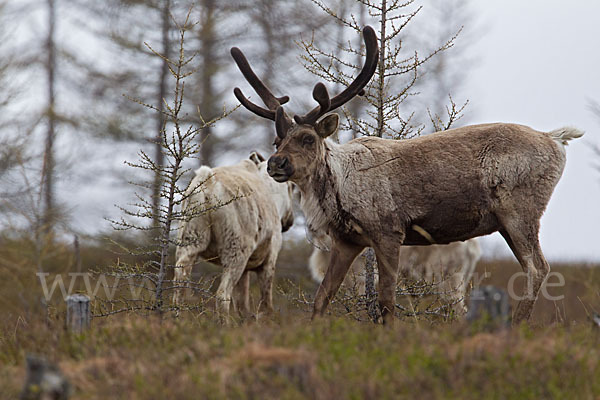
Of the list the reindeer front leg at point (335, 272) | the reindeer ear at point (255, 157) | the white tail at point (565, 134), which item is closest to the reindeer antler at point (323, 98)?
the reindeer front leg at point (335, 272)

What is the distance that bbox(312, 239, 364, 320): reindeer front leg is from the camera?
651 cm

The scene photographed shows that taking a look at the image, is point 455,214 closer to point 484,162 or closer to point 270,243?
point 484,162

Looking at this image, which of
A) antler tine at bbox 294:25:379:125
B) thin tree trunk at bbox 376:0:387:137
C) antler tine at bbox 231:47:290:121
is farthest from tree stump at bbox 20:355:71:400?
thin tree trunk at bbox 376:0:387:137

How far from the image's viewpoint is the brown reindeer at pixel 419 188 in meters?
6.25

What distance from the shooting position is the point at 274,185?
1060 cm

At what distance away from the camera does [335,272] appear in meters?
6.58

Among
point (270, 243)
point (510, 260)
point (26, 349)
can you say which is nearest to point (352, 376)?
point (26, 349)

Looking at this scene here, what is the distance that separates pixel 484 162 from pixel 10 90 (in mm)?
11566

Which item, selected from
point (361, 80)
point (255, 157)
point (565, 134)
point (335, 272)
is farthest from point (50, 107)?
point (565, 134)

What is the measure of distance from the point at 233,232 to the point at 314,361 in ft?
15.0

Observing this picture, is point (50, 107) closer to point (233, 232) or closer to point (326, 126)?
point (233, 232)

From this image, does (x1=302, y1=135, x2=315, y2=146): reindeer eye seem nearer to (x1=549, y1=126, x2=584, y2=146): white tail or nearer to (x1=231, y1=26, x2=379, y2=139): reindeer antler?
(x1=231, y1=26, x2=379, y2=139): reindeer antler

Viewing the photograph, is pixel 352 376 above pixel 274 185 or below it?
below

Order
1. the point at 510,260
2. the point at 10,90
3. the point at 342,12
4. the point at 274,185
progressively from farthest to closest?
1. the point at 510,260
2. the point at 342,12
3. the point at 10,90
4. the point at 274,185
